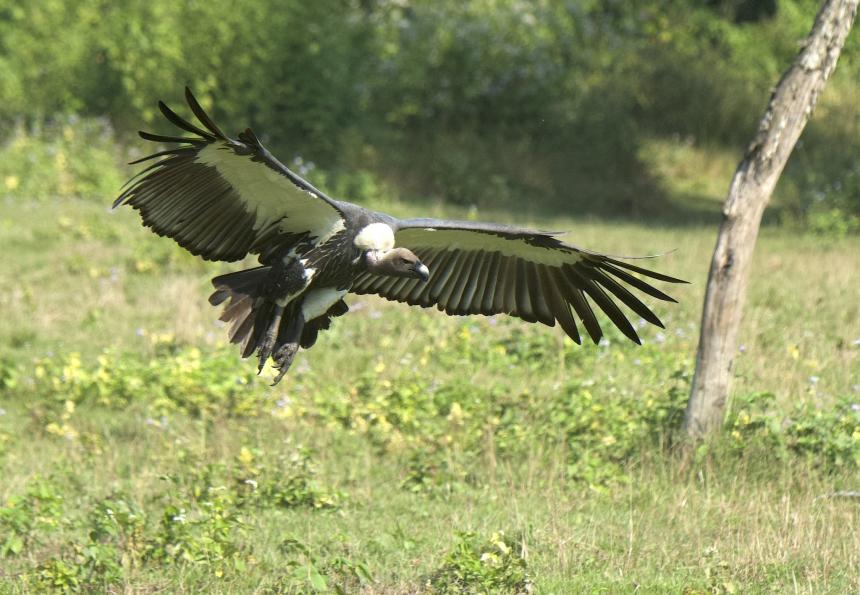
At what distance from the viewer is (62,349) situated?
9562 millimetres

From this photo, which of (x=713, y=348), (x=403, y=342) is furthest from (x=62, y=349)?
(x=713, y=348)

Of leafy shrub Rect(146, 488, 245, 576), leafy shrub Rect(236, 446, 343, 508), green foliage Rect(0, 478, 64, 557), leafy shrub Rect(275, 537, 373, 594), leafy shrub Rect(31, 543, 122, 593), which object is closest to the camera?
leafy shrub Rect(275, 537, 373, 594)

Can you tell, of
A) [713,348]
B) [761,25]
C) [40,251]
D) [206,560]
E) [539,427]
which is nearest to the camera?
[206,560]

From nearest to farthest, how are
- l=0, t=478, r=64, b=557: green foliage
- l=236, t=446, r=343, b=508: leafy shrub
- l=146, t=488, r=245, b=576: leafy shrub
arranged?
l=146, t=488, r=245, b=576: leafy shrub → l=0, t=478, r=64, b=557: green foliage → l=236, t=446, r=343, b=508: leafy shrub

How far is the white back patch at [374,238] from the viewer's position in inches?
236

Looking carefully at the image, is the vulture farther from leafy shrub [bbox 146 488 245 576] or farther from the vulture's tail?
leafy shrub [bbox 146 488 245 576]

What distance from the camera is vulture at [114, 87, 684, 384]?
236 inches

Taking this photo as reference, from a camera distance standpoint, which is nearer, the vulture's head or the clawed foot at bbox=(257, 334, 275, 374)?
the vulture's head

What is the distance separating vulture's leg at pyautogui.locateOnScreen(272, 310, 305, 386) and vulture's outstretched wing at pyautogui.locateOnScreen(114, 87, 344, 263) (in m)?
0.39

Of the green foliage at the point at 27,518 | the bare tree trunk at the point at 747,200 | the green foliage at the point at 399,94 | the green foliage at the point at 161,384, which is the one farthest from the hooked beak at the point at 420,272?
the green foliage at the point at 399,94

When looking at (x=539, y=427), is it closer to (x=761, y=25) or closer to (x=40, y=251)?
(x=40, y=251)

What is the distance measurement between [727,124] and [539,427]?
12.8 m

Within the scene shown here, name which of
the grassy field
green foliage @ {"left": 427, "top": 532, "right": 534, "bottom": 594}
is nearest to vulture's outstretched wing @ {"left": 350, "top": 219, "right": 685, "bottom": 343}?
the grassy field

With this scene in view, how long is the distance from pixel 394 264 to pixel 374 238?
16 cm
